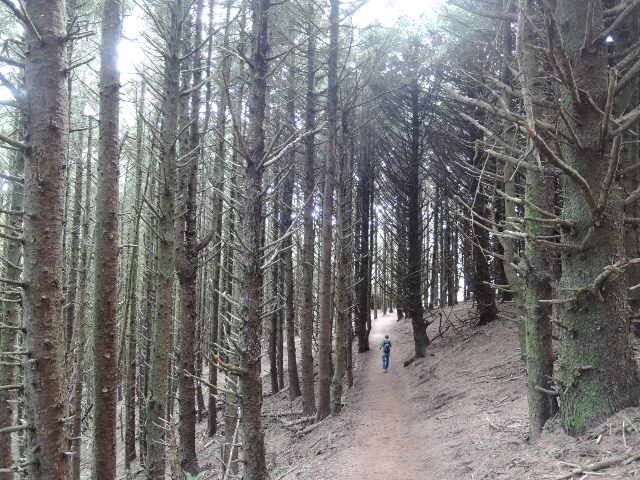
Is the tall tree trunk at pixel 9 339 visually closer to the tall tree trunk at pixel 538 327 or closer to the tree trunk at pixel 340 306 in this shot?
the tree trunk at pixel 340 306

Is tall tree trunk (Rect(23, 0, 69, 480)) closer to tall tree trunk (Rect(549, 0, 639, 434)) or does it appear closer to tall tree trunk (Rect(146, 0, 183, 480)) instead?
tall tree trunk (Rect(146, 0, 183, 480))

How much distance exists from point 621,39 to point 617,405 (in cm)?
719

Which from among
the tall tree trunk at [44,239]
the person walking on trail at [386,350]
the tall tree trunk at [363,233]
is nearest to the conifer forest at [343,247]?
the tall tree trunk at [44,239]

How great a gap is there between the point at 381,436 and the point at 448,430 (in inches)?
68.4

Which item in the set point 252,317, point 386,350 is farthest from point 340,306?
point 252,317

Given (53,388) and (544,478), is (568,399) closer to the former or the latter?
(544,478)

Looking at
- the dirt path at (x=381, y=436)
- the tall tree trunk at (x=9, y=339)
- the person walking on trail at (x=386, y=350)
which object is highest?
the tall tree trunk at (x=9, y=339)

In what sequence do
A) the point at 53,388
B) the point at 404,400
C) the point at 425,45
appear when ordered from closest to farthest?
the point at 53,388, the point at 404,400, the point at 425,45

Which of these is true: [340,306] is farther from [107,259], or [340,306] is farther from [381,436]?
[107,259]

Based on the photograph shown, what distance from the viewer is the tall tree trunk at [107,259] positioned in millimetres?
4602

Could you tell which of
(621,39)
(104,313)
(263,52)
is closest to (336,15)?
(621,39)

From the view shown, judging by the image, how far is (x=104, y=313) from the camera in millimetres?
4688

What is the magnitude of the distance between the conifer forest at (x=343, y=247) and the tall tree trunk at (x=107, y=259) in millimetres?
23

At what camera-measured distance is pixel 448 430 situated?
308 inches
